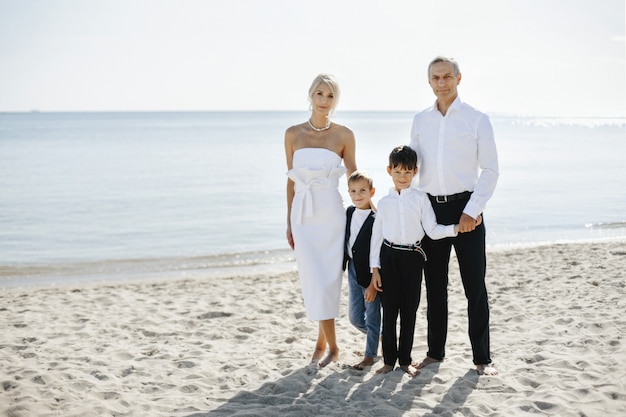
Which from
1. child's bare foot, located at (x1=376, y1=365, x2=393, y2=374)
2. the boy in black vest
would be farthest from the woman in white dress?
child's bare foot, located at (x1=376, y1=365, x2=393, y2=374)

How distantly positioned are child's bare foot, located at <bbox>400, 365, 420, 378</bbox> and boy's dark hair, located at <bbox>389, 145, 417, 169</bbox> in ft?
5.10

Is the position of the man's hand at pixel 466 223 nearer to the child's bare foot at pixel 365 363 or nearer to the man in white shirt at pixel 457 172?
the man in white shirt at pixel 457 172

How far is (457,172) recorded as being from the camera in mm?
4254

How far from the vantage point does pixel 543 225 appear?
45.6 ft

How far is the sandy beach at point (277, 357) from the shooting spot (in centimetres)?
415

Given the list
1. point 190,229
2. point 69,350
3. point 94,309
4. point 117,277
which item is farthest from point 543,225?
point 69,350

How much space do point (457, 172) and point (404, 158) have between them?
381 mm

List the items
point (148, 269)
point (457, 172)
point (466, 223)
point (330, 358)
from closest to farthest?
point (466, 223) < point (457, 172) < point (330, 358) < point (148, 269)

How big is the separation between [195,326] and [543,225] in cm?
987

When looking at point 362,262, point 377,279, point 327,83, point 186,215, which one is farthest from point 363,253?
point 186,215

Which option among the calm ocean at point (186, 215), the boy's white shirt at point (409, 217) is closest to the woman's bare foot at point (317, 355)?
the boy's white shirt at point (409, 217)

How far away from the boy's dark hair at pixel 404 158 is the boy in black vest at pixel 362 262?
1.17ft

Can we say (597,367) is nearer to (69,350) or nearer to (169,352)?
(169,352)

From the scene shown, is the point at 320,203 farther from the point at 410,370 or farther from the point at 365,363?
the point at 410,370
